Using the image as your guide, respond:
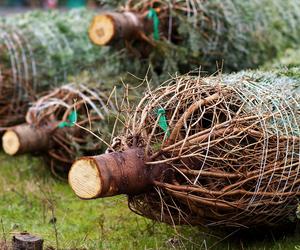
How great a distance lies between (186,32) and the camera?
24.0 feet

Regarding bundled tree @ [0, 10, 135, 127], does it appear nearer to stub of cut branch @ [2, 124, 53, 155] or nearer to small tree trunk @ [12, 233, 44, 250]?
stub of cut branch @ [2, 124, 53, 155]

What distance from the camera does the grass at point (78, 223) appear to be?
4.99 meters

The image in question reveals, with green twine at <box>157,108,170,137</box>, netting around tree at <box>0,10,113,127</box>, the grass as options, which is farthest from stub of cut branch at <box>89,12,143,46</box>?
green twine at <box>157,108,170,137</box>

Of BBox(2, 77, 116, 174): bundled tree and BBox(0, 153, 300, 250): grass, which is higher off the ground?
BBox(2, 77, 116, 174): bundled tree

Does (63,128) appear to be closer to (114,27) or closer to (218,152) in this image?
(114,27)

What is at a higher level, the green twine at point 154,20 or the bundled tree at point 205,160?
the green twine at point 154,20

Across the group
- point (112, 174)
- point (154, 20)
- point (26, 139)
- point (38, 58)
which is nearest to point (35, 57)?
point (38, 58)

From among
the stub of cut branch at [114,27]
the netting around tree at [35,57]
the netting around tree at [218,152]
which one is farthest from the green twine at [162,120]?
the netting around tree at [35,57]

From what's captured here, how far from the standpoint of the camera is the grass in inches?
197

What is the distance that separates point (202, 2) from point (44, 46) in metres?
1.87

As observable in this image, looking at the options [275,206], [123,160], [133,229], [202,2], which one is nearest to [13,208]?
[133,229]

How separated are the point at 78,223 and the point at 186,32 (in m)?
2.51

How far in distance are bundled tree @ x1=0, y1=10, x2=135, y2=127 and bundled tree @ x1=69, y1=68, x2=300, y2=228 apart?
114 inches

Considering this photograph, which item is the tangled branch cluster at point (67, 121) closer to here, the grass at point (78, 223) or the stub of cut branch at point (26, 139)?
the stub of cut branch at point (26, 139)
